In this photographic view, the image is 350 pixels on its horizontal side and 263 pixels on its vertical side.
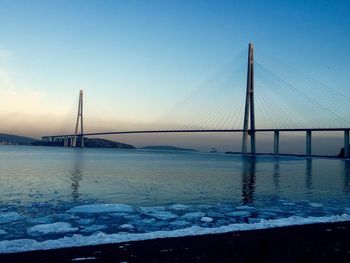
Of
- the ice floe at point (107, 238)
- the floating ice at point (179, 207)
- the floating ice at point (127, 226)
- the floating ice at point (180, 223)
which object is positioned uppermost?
the ice floe at point (107, 238)

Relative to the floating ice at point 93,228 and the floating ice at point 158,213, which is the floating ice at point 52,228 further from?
the floating ice at point 158,213

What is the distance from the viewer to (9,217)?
30.5 ft

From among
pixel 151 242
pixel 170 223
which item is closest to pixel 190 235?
pixel 151 242

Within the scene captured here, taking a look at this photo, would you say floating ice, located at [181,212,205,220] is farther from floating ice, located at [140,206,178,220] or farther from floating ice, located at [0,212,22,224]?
floating ice, located at [0,212,22,224]

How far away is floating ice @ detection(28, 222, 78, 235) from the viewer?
763cm

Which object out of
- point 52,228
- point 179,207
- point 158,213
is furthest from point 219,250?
point 179,207

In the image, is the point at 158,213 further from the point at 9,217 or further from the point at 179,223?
the point at 9,217

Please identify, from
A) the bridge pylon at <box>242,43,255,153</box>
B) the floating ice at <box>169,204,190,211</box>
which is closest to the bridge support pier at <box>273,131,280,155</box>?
the bridge pylon at <box>242,43,255,153</box>

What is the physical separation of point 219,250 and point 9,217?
19.8 ft

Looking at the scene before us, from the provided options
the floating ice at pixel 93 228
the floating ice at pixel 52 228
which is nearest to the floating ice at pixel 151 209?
the floating ice at pixel 93 228

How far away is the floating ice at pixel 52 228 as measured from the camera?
7635 millimetres

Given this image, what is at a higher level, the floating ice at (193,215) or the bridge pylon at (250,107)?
the bridge pylon at (250,107)

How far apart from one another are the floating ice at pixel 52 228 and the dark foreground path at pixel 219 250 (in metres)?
1.75

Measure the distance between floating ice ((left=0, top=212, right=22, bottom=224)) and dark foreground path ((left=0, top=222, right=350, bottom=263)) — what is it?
11.1 ft
